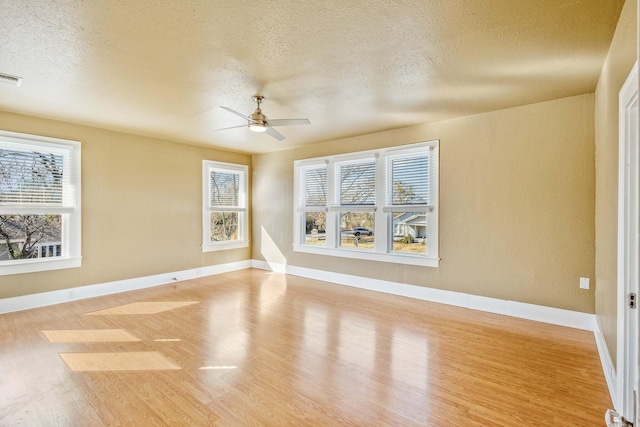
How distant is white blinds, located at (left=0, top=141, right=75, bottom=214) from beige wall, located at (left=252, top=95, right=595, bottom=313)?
Result: 16.6 ft

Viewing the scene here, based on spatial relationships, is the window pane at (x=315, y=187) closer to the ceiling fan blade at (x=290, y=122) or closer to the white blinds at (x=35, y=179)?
the ceiling fan blade at (x=290, y=122)

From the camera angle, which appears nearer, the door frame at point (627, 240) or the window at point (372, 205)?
the door frame at point (627, 240)

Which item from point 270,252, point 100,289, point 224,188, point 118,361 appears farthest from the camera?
point 270,252

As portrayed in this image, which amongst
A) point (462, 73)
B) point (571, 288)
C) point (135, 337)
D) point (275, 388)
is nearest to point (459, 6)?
point (462, 73)

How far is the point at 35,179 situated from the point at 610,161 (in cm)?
675

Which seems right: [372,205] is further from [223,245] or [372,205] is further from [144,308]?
[144,308]

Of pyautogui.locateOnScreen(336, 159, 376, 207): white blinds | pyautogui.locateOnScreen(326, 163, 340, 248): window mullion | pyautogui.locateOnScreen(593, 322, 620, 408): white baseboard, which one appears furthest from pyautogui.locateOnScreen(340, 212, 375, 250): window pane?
pyautogui.locateOnScreen(593, 322, 620, 408): white baseboard

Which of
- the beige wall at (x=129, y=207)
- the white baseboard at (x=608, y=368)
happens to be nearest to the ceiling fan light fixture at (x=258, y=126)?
the beige wall at (x=129, y=207)

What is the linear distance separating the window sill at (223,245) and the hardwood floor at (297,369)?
2.12 metres

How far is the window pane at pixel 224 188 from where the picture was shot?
6621 millimetres

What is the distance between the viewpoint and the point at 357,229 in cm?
566

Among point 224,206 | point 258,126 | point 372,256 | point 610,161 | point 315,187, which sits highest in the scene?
point 258,126

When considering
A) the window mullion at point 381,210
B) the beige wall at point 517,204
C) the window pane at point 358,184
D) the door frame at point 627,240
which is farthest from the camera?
the window pane at point 358,184

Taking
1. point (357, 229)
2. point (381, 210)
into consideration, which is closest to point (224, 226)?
point (357, 229)
